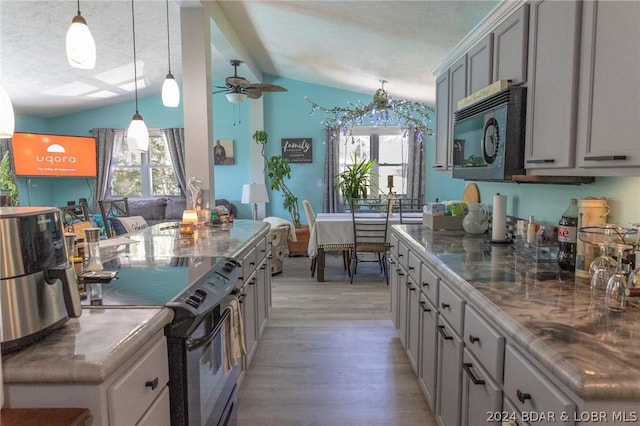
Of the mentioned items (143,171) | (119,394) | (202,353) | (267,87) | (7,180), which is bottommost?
(202,353)

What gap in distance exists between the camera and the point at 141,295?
1.37 metres

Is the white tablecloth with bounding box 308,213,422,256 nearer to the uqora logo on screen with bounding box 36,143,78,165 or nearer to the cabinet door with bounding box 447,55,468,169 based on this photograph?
the cabinet door with bounding box 447,55,468,169

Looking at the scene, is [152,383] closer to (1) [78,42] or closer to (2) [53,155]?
(1) [78,42]

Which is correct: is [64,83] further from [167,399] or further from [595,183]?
[595,183]

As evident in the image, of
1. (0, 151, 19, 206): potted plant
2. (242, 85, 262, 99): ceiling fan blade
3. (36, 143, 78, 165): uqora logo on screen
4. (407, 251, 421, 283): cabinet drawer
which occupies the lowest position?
(407, 251, 421, 283): cabinet drawer

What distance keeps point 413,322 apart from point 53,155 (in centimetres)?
683

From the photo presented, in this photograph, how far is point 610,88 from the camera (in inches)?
50.3

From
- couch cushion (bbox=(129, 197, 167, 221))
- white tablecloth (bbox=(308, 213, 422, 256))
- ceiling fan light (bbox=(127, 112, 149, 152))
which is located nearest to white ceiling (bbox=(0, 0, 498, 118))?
ceiling fan light (bbox=(127, 112, 149, 152))

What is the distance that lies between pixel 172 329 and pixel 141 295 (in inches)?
8.4

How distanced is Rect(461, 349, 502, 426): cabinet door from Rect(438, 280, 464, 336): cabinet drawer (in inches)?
4.8

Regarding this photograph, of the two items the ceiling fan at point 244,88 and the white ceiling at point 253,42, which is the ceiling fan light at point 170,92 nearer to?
the white ceiling at point 253,42

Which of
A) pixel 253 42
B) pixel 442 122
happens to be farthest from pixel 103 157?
pixel 442 122

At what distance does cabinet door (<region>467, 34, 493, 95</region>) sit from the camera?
2246mm

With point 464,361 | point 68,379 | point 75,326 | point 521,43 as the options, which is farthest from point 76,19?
point 464,361
